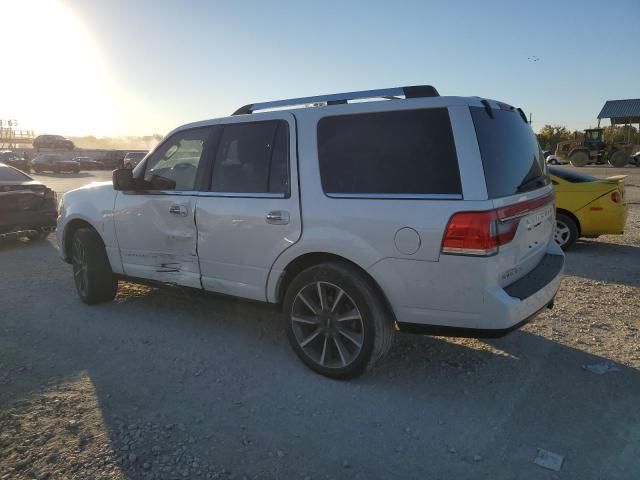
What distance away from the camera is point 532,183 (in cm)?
348

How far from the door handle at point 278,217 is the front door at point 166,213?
855 mm

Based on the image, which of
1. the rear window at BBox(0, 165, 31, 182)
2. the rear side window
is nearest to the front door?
the rear side window

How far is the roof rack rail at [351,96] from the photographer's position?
3420mm

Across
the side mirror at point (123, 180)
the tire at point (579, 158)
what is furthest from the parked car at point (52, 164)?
the tire at point (579, 158)

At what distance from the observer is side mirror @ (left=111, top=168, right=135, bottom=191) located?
4594 millimetres

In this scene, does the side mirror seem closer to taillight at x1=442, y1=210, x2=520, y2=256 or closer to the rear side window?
the rear side window

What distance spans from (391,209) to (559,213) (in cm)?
567

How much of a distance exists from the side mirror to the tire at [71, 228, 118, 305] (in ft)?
2.91

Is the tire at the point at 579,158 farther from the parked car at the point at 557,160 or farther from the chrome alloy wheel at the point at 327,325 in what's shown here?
the chrome alloy wheel at the point at 327,325

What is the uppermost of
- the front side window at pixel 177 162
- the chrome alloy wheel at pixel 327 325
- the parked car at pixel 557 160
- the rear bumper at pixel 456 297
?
the front side window at pixel 177 162

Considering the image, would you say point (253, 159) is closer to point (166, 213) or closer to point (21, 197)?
point (166, 213)

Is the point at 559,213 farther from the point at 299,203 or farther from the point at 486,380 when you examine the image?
the point at 299,203

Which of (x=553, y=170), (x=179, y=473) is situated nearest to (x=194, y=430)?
(x=179, y=473)

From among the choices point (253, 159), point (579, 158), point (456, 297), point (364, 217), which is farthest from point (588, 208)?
point (579, 158)
